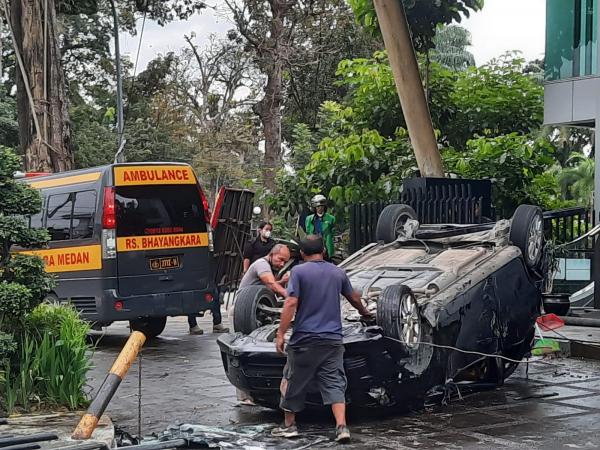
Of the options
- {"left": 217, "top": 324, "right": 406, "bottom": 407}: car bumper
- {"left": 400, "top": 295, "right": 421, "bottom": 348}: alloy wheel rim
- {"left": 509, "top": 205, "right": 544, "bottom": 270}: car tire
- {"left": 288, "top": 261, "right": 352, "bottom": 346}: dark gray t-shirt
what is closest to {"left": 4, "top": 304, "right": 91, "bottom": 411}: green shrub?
{"left": 217, "top": 324, "right": 406, "bottom": 407}: car bumper

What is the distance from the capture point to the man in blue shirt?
699 centimetres

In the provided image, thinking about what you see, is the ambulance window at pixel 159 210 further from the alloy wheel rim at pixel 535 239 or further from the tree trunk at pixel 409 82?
the alloy wheel rim at pixel 535 239

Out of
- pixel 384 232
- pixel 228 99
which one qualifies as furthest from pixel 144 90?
pixel 384 232

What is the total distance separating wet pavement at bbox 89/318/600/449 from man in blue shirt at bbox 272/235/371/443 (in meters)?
0.34

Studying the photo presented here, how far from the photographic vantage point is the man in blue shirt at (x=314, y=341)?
275 inches

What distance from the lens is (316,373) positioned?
7047mm

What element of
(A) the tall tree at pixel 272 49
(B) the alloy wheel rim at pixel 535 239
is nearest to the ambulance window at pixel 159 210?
(B) the alloy wheel rim at pixel 535 239

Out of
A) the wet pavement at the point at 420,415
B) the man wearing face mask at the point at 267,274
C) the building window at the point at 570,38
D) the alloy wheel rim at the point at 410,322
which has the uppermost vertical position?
the building window at the point at 570,38

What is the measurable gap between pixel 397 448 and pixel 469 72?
1362 centimetres

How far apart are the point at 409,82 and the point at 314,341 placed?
8437mm

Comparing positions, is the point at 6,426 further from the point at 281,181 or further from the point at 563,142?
the point at 563,142

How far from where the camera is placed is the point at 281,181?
1747 centimetres

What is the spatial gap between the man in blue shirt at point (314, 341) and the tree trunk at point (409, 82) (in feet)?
26.0

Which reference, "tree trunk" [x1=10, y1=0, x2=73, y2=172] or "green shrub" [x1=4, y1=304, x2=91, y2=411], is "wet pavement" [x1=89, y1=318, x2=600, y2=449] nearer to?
"green shrub" [x1=4, y1=304, x2=91, y2=411]
